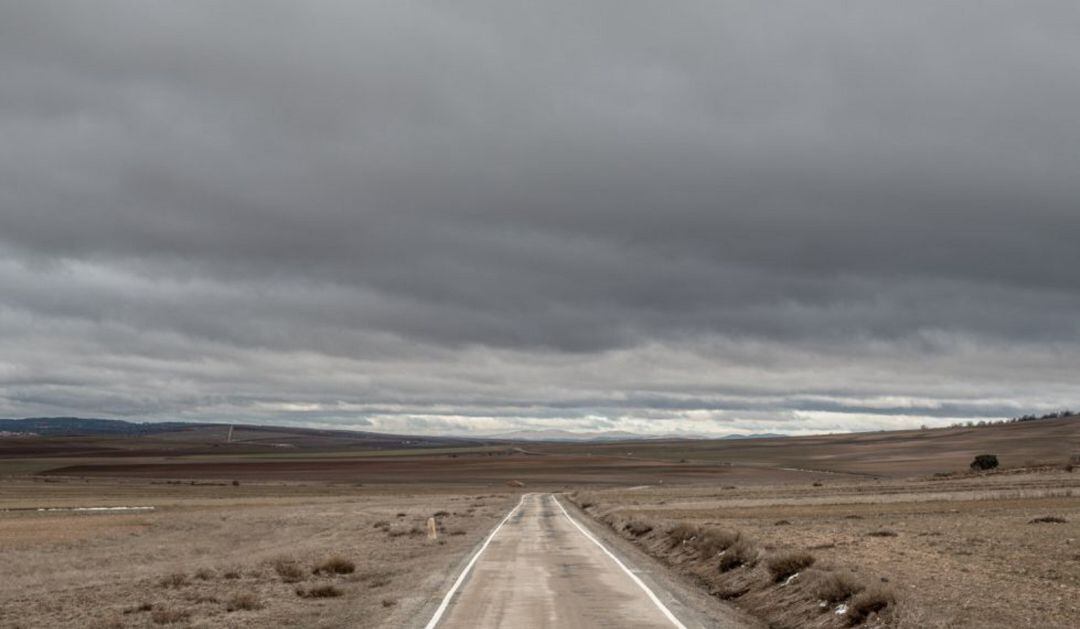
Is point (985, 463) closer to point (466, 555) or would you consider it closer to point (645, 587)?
point (466, 555)

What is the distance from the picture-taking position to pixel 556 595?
20484 mm

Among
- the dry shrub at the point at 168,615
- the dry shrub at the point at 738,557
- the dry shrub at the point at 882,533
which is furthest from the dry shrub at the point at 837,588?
the dry shrub at the point at 882,533

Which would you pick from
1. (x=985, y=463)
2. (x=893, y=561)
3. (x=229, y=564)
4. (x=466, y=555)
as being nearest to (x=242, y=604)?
(x=466, y=555)

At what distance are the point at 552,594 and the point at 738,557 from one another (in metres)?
8.41

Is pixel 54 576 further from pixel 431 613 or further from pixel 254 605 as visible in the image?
pixel 431 613

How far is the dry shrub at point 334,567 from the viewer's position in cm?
2872

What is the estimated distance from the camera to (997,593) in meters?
19.4

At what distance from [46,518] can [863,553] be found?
56.4 m

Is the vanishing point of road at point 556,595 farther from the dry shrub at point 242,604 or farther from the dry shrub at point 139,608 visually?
the dry shrub at point 139,608

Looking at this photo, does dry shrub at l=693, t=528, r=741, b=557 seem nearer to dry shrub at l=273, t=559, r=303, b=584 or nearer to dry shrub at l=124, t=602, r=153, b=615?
dry shrub at l=273, t=559, r=303, b=584

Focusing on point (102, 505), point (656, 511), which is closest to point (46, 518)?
point (102, 505)

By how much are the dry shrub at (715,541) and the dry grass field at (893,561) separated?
0.06 meters

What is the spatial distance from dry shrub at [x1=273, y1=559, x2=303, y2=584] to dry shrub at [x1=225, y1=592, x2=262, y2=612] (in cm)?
418

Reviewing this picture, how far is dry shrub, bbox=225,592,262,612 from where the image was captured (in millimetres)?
21625
